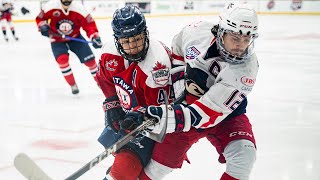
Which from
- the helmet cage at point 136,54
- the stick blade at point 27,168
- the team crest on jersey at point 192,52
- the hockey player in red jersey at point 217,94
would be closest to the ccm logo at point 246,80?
the hockey player in red jersey at point 217,94

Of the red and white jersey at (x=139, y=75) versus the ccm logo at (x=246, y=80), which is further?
the red and white jersey at (x=139, y=75)

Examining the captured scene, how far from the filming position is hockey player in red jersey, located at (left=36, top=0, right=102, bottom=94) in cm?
449

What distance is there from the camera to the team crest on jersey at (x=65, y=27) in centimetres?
461

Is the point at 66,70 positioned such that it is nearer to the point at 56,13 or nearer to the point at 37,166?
the point at 56,13

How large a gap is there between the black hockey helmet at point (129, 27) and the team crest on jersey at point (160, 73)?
7cm

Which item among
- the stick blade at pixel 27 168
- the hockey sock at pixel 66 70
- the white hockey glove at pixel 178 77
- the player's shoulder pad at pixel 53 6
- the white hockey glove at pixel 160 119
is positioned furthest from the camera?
the player's shoulder pad at pixel 53 6

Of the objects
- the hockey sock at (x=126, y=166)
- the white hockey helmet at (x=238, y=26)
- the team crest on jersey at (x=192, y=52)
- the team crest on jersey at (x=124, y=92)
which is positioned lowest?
the hockey sock at (x=126, y=166)

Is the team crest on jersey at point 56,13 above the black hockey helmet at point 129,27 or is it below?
below

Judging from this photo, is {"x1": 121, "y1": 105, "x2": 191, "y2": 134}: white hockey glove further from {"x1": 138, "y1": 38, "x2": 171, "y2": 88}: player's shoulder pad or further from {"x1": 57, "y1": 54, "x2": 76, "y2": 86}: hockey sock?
{"x1": 57, "y1": 54, "x2": 76, "y2": 86}: hockey sock

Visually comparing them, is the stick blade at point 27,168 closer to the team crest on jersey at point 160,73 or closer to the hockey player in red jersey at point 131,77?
the hockey player in red jersey at point 131,77

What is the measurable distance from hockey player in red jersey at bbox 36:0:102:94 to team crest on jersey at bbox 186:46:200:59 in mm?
2731

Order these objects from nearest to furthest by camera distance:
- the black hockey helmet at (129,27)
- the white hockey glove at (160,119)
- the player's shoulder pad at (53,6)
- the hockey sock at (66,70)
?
the white hockey glove at (160,119)
the black hockey helmet at (129,27)
the hockey sock at (66,70)
the player's shoulder pad at (53,6)

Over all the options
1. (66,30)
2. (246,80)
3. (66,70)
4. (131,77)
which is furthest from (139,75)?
(66,30)

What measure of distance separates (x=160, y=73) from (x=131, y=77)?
14 cm
